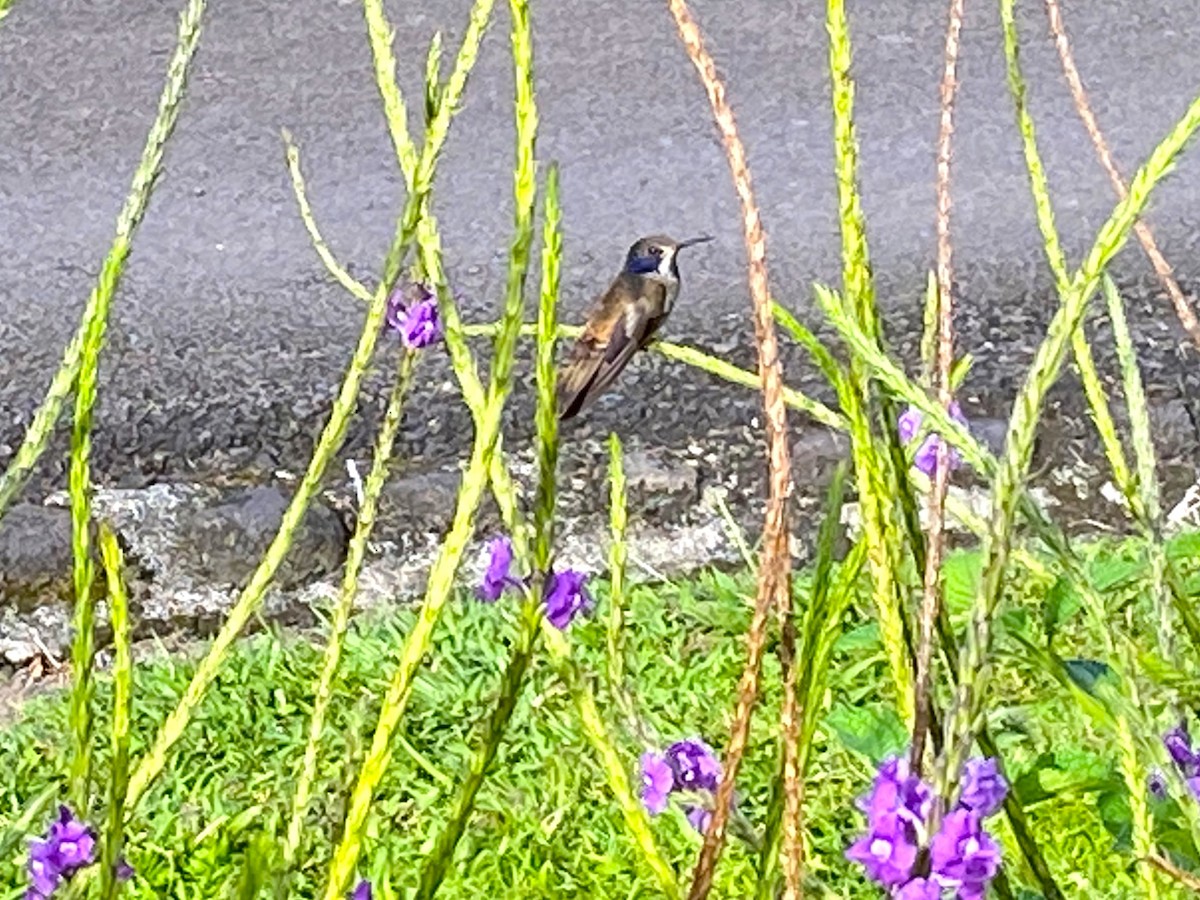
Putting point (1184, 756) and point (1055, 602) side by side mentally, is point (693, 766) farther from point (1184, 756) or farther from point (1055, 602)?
point (1055, 602)

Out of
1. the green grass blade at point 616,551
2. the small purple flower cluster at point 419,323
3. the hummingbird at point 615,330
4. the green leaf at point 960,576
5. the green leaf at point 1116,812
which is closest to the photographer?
the green grass blade at point 616,551

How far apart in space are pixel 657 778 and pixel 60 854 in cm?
27

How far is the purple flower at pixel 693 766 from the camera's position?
942 millimetres

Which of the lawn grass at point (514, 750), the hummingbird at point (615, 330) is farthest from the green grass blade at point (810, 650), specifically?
the hummingbird at point (615, 330)

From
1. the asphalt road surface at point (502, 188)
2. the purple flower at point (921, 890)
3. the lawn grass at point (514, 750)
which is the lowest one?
the lawn grass at point (514, 750)

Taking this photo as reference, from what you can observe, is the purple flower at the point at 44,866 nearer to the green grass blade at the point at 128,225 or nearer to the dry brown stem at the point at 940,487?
the green grass blade at the point at 128,225

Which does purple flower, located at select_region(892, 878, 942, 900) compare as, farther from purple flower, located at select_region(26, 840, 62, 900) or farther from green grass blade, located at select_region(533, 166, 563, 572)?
purple flower, located at select_region(26, 840, 62, 900)

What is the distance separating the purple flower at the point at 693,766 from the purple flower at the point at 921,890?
0.35 meters

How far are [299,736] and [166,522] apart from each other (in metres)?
0.64

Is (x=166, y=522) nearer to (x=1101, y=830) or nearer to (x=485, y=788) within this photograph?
(x=485, y=788)

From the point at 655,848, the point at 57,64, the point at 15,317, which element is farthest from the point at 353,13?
the point at 655,848

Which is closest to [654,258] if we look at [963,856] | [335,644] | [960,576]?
[960,576]

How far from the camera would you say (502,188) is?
452 cm

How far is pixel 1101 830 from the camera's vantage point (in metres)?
2.22
